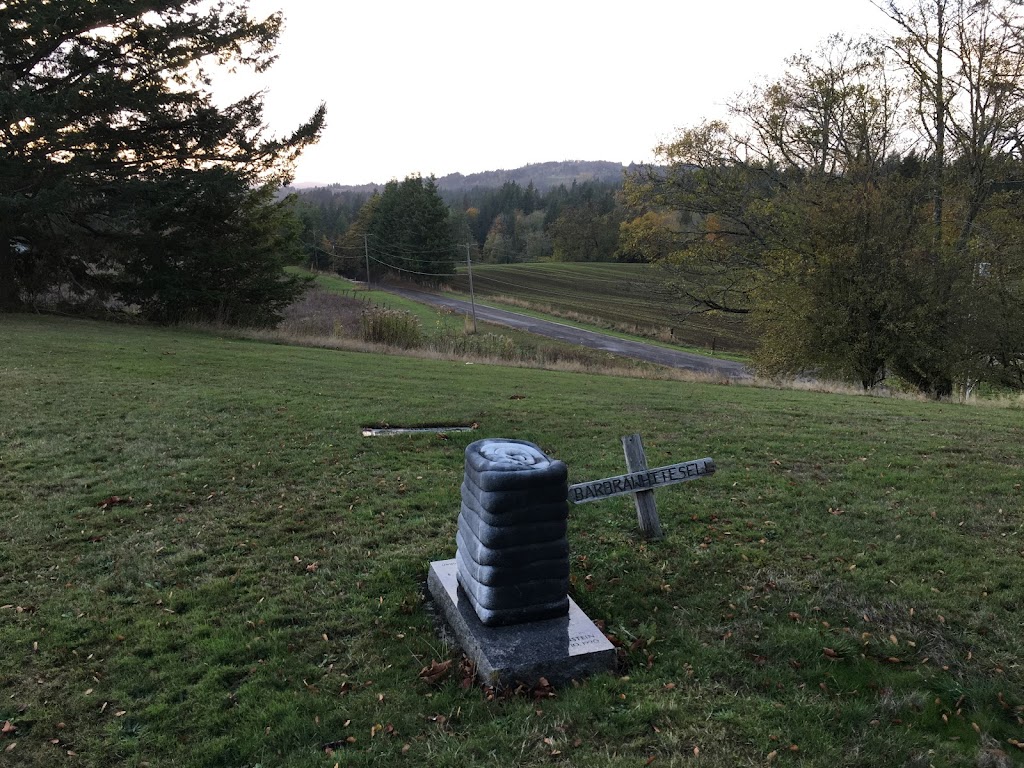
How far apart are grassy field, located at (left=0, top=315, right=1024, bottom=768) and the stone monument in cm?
19

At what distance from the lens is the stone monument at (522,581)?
4066mm

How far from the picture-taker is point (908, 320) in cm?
1977

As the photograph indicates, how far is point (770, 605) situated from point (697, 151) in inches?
991

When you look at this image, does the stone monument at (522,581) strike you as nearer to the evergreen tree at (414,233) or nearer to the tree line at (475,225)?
the tree line at (475,225)

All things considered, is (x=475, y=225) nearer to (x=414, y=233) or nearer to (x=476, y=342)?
(x=414, y=233)

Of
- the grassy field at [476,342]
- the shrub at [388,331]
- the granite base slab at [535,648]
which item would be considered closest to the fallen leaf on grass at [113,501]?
the granite base slab at [535,648]

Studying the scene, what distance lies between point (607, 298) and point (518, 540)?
5963 centimetres

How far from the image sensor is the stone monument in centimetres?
407

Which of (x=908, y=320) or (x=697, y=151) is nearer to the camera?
(x=908, y=320)

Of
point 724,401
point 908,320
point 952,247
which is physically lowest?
point 724,401

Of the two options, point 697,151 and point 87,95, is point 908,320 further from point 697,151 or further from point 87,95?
point 87,95

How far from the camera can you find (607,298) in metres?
62.3

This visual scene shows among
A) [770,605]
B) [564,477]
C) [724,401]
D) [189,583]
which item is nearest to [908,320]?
[724,401]

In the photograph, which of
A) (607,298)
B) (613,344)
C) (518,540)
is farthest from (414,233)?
(518,540)
